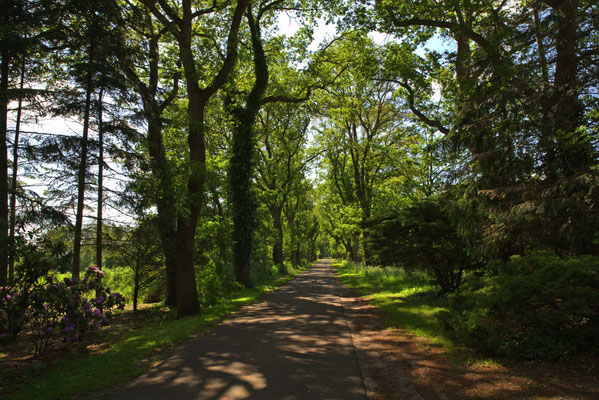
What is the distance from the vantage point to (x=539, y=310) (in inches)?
189

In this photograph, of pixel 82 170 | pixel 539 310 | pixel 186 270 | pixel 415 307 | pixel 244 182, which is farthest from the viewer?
pixel 244 182

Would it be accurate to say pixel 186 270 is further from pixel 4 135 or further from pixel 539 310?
pixel 539 310

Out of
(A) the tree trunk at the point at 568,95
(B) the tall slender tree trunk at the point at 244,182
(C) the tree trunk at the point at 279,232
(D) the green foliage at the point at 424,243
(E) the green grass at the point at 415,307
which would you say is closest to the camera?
(A) the tree trunk at the point at 568,95

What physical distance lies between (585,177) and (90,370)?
8.73 metres

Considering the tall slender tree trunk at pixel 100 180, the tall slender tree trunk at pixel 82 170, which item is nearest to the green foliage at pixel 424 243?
the tall slender tree trunk at pixel 100 180

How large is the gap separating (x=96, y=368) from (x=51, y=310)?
6.00 ft

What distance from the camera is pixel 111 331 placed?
9883 millimetres

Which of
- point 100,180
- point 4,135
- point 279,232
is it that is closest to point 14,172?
point 4,135

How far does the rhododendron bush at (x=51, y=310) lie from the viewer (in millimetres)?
6002

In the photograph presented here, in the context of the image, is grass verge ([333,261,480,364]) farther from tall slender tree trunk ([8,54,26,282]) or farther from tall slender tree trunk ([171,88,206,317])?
tall slender tree trunk ([8,54,26,282])

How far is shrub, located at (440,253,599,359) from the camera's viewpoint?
14.7 feet

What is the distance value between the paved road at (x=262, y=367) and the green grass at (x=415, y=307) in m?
1.59

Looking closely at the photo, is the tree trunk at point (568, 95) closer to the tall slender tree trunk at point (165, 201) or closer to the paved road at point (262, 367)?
the paved road at point (262, 367)

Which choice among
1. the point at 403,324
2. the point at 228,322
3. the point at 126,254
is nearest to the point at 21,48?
the point at 126,254
